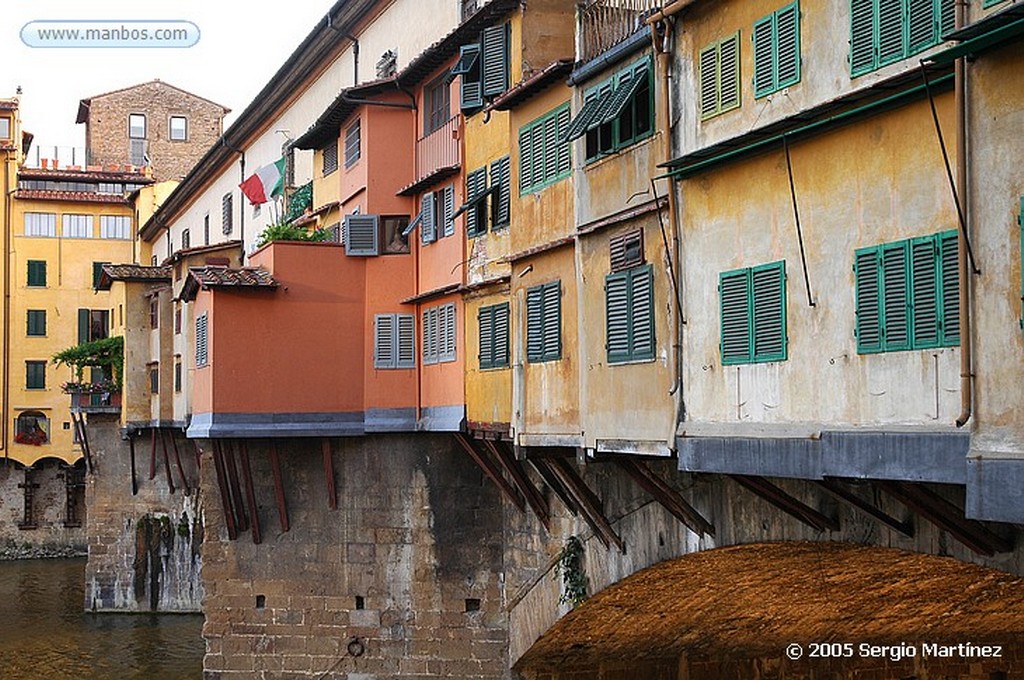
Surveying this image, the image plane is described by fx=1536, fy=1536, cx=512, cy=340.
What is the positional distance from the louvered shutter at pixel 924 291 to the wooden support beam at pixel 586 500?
26.8ft

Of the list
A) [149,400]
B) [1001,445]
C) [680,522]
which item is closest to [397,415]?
[680,522]

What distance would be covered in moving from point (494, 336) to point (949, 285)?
34.1ft

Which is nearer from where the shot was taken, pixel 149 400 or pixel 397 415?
pixel 397 415

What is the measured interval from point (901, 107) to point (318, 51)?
75.8 feet

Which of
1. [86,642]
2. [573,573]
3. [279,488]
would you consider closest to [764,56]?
[573,573]

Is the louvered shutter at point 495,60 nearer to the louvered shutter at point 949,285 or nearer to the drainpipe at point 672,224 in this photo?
the drainpipe at point 672,224

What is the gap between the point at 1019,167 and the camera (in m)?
8.80

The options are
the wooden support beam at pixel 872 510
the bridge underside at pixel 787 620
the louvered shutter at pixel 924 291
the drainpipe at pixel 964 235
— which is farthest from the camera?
the bridge underside at pixel 787 620

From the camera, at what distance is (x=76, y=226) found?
6519 centimetres

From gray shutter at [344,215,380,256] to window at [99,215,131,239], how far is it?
45562mm

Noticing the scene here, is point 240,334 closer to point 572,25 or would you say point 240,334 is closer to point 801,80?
point 572,25

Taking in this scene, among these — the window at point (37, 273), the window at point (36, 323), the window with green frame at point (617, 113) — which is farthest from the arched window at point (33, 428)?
the window with green frame at point (617, 113)

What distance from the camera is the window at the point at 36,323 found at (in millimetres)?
63844

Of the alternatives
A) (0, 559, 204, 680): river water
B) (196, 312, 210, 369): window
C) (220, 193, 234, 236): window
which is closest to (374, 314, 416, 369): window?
(196, 312, 210, 369): window
